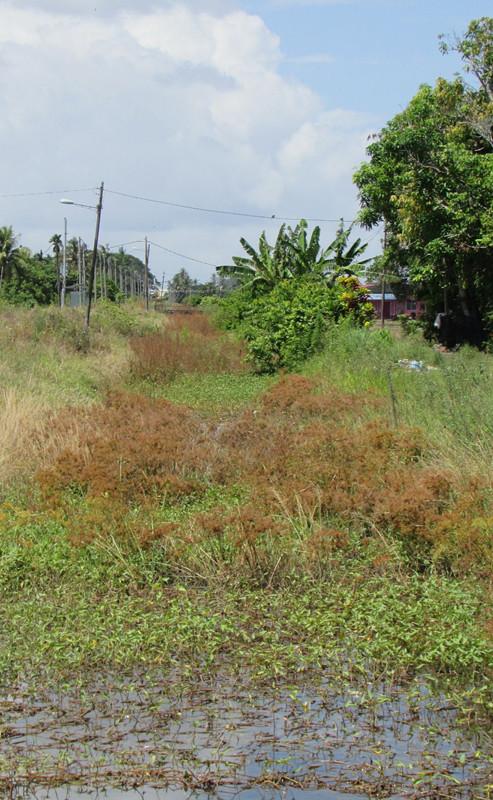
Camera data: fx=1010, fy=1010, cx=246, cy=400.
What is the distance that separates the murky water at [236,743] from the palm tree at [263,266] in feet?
114

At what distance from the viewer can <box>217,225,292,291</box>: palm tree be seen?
41.4 meters

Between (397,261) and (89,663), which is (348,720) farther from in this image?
(397,261)

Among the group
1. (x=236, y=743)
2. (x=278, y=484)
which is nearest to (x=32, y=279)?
(x=278, y=484)

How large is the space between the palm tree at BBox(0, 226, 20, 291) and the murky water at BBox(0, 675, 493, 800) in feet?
262

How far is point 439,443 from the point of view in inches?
413

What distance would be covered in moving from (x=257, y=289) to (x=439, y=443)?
32637 millimetres

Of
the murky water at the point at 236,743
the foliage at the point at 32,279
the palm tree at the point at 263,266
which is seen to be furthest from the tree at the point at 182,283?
the murky water at the point at 236,743

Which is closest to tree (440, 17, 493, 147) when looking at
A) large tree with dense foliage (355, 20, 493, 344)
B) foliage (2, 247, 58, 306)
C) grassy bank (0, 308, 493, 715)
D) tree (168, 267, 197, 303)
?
large tree with dense foliage (355, 20, 493, 344)

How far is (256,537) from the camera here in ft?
27.2

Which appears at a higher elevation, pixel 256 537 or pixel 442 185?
pixel 442 185

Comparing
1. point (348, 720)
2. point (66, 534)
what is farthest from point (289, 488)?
point (348, 720)

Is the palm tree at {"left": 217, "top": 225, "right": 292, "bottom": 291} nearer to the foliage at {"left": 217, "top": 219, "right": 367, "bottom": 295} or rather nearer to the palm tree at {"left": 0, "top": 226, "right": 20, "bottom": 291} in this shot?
the foliage at {"left": 217, "top": 219, "right": 367, "bottom": 295}

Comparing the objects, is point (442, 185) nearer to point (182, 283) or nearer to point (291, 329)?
point (291, 329)

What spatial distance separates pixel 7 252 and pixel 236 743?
83017 mm
